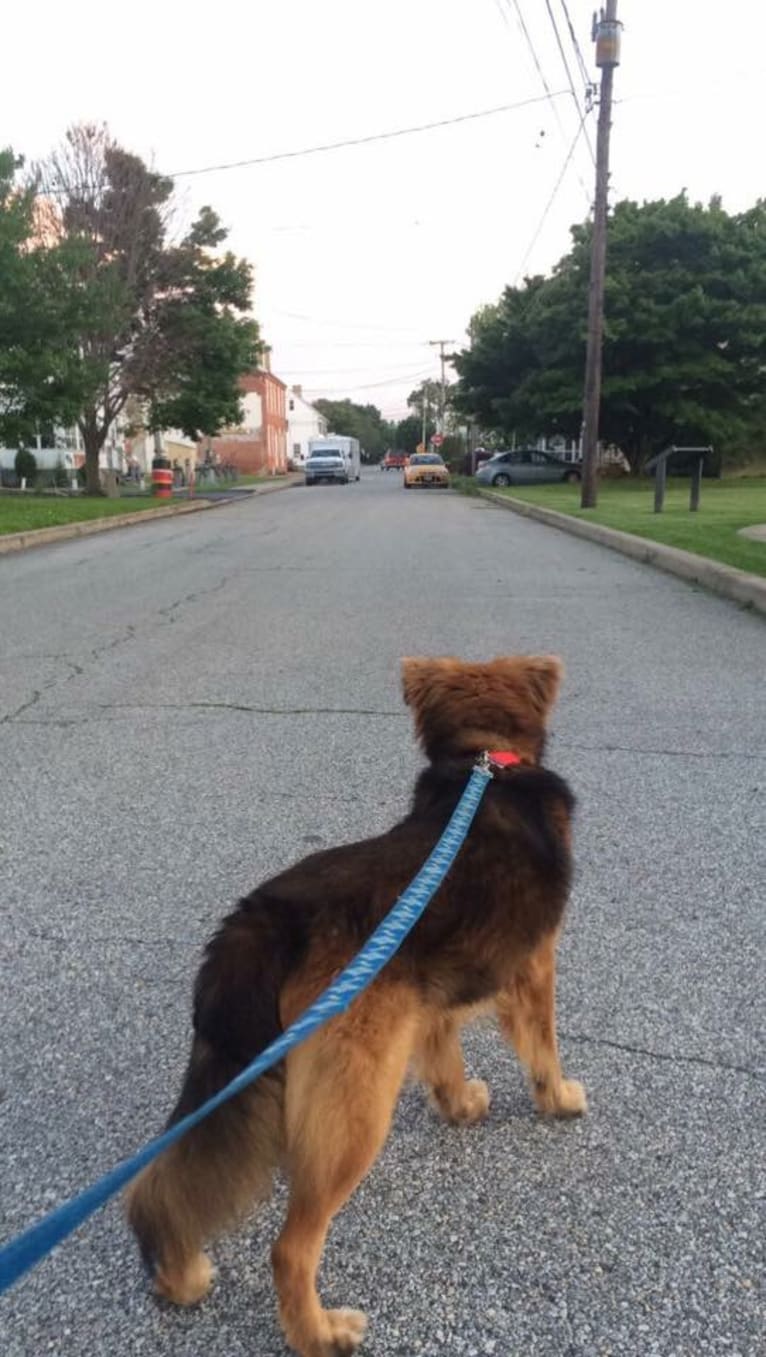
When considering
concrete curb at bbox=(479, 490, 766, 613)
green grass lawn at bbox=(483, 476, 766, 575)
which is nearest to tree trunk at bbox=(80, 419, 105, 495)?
green grass lawn at bbox=(483, 476, 766, 575)

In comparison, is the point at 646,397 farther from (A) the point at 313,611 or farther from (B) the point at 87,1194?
(B) the point at 87,1194

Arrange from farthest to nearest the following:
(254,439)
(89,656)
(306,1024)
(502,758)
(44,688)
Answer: (254,439) → (89,656) → (44,688) → (502,758) → (306,1024)

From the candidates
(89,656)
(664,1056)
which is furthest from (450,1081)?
(89,656)

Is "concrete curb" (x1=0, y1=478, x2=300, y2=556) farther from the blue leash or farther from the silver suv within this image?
the silver suv

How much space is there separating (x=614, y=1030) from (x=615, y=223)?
38142 millimetres

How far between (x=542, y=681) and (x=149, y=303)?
106 ft

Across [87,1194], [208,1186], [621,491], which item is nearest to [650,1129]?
[208,1186]

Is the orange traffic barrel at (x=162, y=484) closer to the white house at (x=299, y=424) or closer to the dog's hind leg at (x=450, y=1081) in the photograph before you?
the dog's hind leg at (x=450, y=1081)

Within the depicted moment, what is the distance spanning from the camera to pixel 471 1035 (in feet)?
9.12

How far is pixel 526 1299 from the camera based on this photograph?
6.04ft

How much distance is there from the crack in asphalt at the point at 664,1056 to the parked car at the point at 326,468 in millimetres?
53140

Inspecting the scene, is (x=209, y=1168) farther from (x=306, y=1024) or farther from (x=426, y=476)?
(x=426, y=476)

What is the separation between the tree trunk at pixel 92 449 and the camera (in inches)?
1201

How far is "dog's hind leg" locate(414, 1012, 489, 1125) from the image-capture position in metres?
2.10
